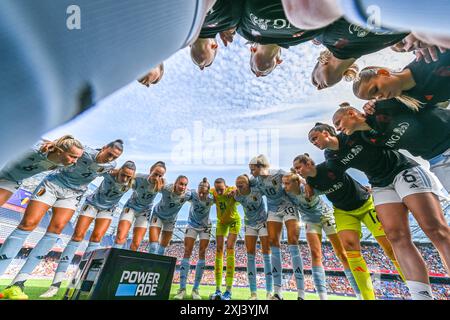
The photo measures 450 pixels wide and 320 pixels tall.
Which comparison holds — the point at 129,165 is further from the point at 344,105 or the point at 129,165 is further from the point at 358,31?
the point at 358,31

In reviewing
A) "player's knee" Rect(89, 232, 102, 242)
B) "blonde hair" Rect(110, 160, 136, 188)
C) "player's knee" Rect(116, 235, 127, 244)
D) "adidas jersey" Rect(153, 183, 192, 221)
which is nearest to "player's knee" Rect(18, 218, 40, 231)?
"player's knee" Rect(89, 232, 102, 242)

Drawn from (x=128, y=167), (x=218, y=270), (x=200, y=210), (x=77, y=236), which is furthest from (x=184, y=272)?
(x=128, y=167)

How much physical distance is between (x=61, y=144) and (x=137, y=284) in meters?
2.37

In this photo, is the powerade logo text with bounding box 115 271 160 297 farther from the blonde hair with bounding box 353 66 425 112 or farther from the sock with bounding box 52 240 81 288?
the sock with bounding box 52 240 81 288

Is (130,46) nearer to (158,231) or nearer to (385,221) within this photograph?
(385,221)

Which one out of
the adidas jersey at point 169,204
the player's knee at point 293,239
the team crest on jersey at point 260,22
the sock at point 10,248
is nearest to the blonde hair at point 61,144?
the sock at point 10,248

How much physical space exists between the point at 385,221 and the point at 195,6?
2.97 metres

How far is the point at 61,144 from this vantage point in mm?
3260

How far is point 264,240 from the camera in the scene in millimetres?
5254

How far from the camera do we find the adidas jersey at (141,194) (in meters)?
4.94

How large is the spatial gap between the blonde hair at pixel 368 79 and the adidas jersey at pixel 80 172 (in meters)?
3.90

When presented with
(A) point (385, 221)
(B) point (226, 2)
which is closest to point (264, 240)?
(A) point (385, 221)

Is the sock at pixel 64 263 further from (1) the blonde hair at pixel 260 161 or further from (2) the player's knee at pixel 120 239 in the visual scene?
(1) the blonde hair at pixel 260 161

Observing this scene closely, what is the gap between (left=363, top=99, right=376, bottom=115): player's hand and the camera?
254 centimetres
